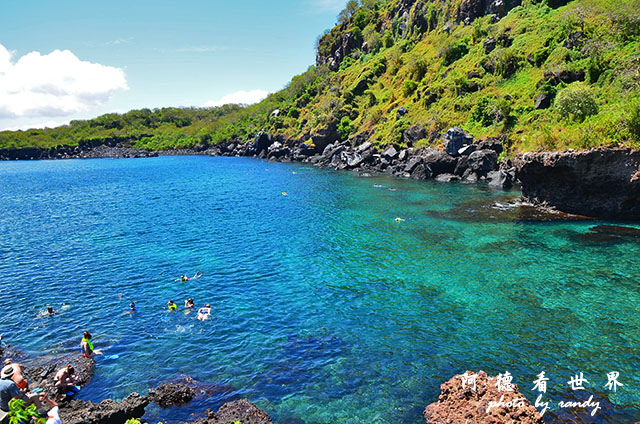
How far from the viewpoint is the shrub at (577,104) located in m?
49.8

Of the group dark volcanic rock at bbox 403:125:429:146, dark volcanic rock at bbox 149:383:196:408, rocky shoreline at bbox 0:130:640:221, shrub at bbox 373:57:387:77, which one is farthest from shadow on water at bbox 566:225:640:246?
shrub at bbox 373:57:387:77

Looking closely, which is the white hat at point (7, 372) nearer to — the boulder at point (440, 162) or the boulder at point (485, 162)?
the boulder at point (485, 162)

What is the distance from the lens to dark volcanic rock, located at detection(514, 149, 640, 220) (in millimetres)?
40688

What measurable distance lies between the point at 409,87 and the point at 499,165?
48.2 metres

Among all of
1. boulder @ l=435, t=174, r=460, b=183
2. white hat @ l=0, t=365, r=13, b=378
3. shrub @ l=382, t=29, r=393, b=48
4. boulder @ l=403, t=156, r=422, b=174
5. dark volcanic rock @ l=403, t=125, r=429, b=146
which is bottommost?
white hat @ l=0, t=365, r=13, b=378

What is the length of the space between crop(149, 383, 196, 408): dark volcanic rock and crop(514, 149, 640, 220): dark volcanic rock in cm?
4645

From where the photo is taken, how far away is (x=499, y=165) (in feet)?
247

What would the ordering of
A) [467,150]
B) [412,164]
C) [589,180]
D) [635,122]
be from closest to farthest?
[635,122], [589,180], [467,150], [412,164]

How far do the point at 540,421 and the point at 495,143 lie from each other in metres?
72.8

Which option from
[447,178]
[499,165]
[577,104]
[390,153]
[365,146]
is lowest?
[447,178]

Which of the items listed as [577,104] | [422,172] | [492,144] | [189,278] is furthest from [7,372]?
[492,144]

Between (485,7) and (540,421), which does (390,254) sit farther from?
(485,7)

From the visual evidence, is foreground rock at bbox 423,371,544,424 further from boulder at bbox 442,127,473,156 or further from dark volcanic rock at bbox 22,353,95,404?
boulder at bbox 442,127,473,156

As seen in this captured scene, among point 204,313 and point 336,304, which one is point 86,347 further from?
point 336,304
